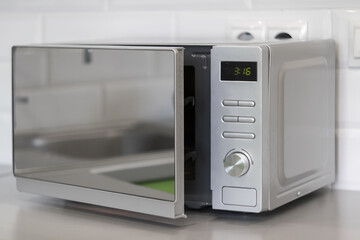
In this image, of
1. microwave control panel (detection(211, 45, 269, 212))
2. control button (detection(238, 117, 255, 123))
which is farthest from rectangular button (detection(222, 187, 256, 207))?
control button (detection(238, 117, 255, 123))

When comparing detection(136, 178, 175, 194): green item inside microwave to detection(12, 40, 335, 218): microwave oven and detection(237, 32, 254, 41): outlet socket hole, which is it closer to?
detection(12, 40, 335, 218): microwave oven

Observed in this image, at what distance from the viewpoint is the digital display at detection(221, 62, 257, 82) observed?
102 cm

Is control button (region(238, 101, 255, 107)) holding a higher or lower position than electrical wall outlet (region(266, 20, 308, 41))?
lower

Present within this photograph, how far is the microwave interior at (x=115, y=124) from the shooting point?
1.00 m

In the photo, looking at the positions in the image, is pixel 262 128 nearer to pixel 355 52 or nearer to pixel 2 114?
pixel 355 52

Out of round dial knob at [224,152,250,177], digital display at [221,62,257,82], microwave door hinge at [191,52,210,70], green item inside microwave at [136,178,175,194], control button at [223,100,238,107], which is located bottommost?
green item inside microwave at [136,178,175,194]

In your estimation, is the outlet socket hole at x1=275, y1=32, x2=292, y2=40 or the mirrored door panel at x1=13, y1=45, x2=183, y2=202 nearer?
the mirrored door panel at x1=13, y1=45, x2=183, y2=202

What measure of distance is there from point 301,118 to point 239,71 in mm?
167

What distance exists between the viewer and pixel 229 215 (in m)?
1.10

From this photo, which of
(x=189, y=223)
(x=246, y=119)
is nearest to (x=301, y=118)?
→ (x=246, y=119)

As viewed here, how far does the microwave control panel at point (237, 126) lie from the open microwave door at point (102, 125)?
8cm

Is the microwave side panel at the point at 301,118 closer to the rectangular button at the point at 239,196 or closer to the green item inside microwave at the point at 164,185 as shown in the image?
the rectangular button at the point at 239,196

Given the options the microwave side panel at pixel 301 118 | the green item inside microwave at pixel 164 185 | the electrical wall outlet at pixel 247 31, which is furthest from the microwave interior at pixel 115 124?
the electrical wall outlet at pixel 247 31

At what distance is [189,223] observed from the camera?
1063 millimetres
